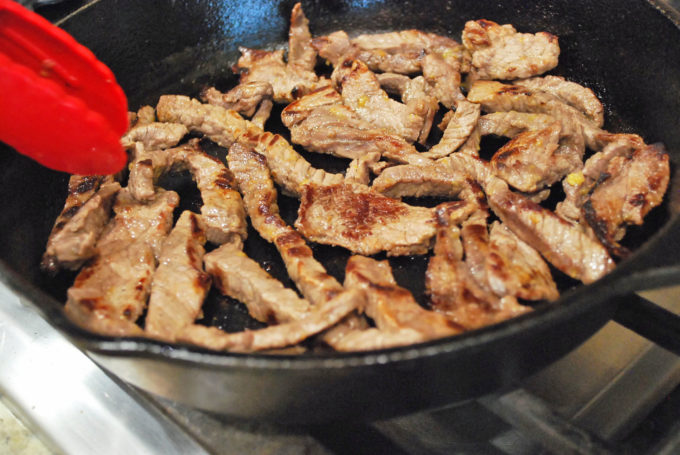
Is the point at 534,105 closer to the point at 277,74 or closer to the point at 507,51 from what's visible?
the point at 507,51

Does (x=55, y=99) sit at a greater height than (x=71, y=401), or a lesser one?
greater

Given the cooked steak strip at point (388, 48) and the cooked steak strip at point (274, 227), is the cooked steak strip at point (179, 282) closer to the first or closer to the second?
the cooked steak strip at point (274, 227)

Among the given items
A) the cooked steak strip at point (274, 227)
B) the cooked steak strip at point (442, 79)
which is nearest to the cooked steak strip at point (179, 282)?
the cooked steak strip at point (274, 227)

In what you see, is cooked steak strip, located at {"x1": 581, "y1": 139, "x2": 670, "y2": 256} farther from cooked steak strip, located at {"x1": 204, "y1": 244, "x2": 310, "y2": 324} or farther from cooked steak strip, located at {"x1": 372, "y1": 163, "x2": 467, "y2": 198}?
cooked steak strip, located at {"x1": 204, "y1": 244, "x2": 310, "y2": 324}

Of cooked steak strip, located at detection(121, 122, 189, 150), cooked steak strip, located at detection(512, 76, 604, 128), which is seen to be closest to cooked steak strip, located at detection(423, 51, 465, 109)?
cooked steak strip, located at detection(512, 76, 604, 128)

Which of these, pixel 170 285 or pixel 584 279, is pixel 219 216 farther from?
pixel 584 279

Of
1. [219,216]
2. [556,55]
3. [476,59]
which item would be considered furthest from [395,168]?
[556,55]

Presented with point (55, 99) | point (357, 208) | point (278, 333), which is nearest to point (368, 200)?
point (357, 208)
